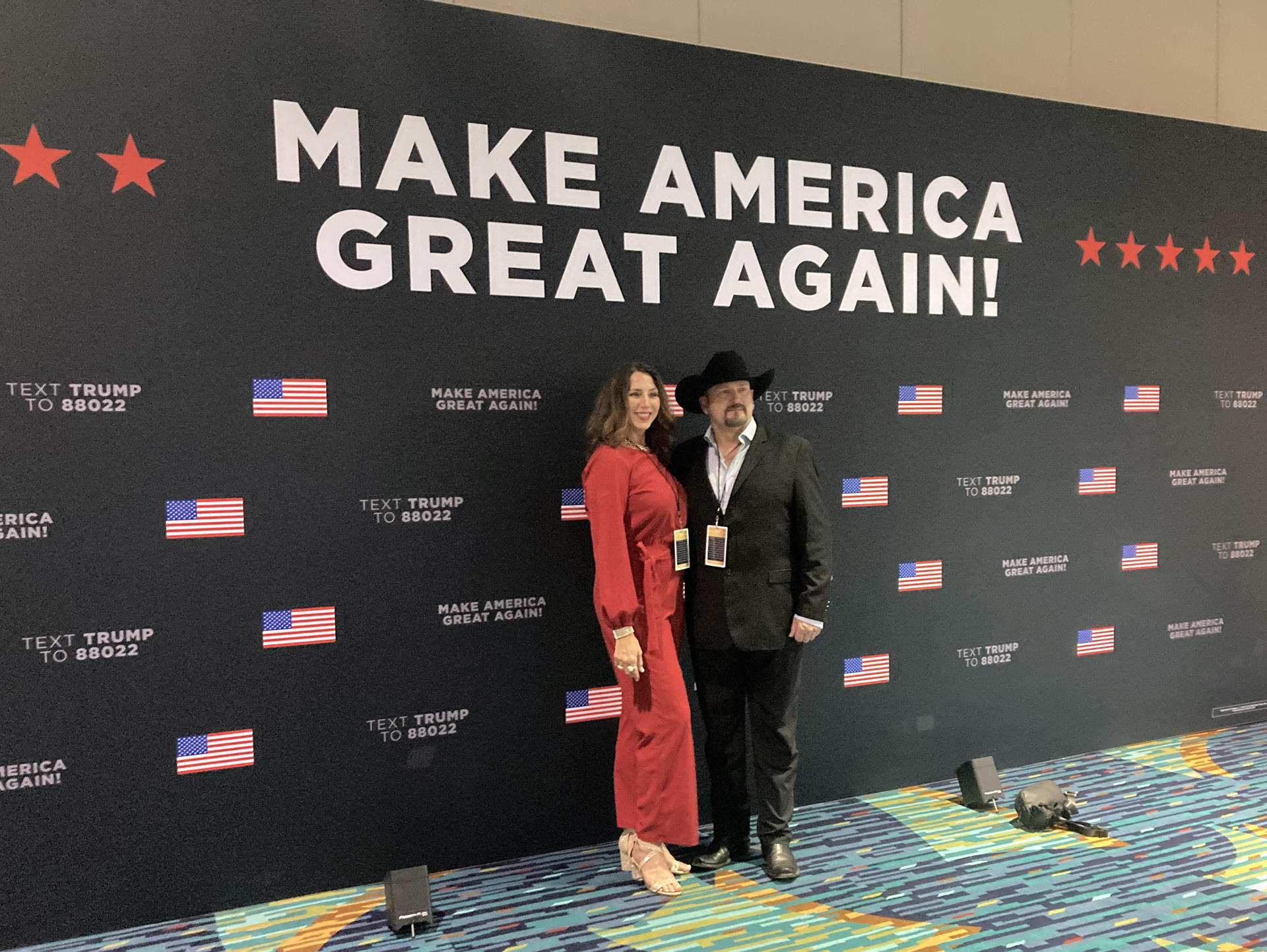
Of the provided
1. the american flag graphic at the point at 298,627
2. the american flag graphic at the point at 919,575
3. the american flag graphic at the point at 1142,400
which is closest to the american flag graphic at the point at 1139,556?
the american flag graphic at the point at 1142,400

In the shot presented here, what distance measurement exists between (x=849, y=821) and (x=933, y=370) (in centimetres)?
178

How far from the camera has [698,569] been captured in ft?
9.22

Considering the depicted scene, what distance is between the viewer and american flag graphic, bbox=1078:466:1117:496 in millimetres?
3844

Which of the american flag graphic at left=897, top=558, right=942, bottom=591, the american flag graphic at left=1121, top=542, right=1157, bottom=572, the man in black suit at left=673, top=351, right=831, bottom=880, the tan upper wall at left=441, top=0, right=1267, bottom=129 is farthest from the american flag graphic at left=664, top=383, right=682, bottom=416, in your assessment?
A: the american flag graphic at left=1121, top=542, right=1157, bottom=572

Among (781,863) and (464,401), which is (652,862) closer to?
(781,863)

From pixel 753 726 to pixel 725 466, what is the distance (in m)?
0.86

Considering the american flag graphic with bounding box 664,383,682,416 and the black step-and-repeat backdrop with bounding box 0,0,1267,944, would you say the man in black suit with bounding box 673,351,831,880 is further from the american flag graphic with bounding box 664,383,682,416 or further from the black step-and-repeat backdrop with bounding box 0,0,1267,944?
the black step-and-repeat backdrop with bounding box 0,0,1267,944

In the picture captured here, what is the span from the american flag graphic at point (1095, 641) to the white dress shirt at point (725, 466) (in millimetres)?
1882

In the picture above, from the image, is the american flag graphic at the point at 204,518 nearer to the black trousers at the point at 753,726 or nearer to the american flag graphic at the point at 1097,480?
the black trousers at the point at 753,726

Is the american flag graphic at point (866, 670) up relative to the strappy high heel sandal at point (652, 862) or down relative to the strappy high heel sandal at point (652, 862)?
up

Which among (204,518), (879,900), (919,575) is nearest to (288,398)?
(204,518)

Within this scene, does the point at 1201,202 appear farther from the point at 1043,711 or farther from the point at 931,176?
the point at 1043,711

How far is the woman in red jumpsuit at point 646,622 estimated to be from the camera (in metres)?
2.69

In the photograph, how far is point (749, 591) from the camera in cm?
273
